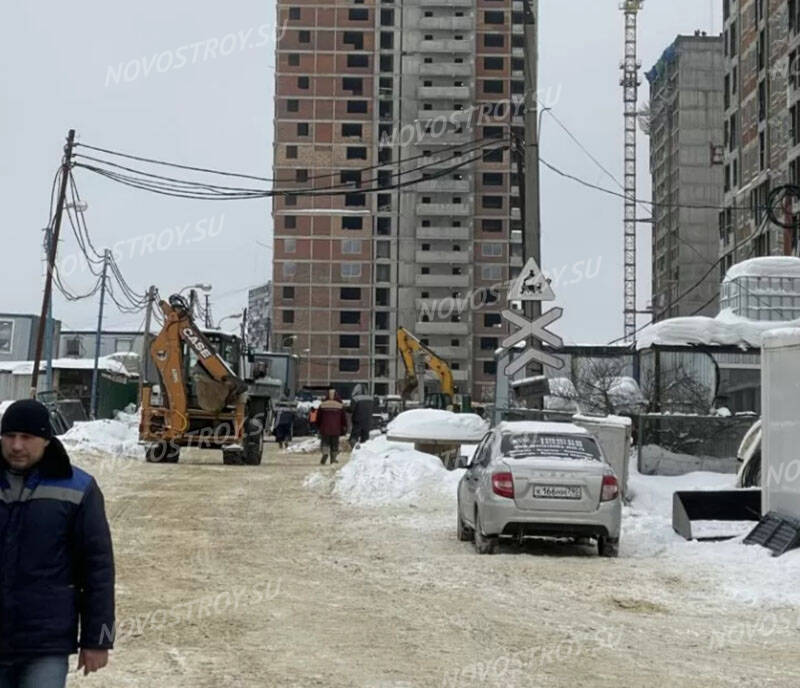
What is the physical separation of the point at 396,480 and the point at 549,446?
746 cm

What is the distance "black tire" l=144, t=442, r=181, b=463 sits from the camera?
30250mm

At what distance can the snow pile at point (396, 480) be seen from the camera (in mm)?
20297

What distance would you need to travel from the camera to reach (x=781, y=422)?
14766 mm

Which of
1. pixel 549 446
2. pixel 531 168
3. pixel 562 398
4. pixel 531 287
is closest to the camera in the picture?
pixel 549 446

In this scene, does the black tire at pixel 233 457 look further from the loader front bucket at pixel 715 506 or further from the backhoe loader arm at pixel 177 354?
the loader front bucket at pixel 715 506

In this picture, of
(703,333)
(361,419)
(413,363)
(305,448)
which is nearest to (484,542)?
(703,333)

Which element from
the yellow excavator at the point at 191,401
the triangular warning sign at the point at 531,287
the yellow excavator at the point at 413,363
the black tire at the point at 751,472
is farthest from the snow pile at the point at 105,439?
the black tire at the point at 751,472

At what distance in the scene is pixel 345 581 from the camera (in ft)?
37.8

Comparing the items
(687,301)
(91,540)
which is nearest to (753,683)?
(91,540)

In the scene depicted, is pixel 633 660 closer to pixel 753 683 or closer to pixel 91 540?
pixel 753 683

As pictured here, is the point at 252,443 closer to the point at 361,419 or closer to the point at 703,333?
the point at 361,419

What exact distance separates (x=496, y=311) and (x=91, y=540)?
107m

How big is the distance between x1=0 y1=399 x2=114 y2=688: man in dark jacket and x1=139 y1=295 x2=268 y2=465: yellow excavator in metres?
25.4

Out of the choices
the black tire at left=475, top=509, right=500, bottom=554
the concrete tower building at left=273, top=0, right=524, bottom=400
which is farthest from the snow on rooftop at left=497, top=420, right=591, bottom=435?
the concrete tower building at left=273, top=0, right=524, bottom=400
